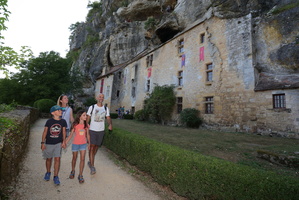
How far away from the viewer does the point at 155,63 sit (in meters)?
18.0

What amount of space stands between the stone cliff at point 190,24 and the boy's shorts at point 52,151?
1063 centimetres

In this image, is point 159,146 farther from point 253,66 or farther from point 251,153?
point 253,66

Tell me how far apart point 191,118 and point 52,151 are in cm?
1055

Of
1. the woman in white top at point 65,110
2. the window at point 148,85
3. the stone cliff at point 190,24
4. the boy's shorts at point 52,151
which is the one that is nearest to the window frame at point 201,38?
the stone cliff at point 190,24

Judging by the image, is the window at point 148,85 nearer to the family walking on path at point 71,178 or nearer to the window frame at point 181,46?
the window frame at point 181,46

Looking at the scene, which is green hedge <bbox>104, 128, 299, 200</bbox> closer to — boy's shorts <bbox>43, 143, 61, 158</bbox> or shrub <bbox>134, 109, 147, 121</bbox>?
boy's shorts <bbox>43, 143, 61, 158</bbox>

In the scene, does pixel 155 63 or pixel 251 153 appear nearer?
pixel 251 153

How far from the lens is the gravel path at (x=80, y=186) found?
101 inches

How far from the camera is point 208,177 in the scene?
2365 mm

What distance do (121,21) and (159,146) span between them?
95.5ft

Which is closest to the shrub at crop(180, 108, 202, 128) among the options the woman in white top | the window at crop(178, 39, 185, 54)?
the window at crop(178, 39, 185, 54)

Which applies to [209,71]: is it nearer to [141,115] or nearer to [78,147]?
[141,115]

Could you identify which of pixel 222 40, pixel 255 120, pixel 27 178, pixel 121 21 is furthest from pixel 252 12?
pixel 121 21

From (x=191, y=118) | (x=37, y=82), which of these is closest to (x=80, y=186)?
(x=191, y=118)
